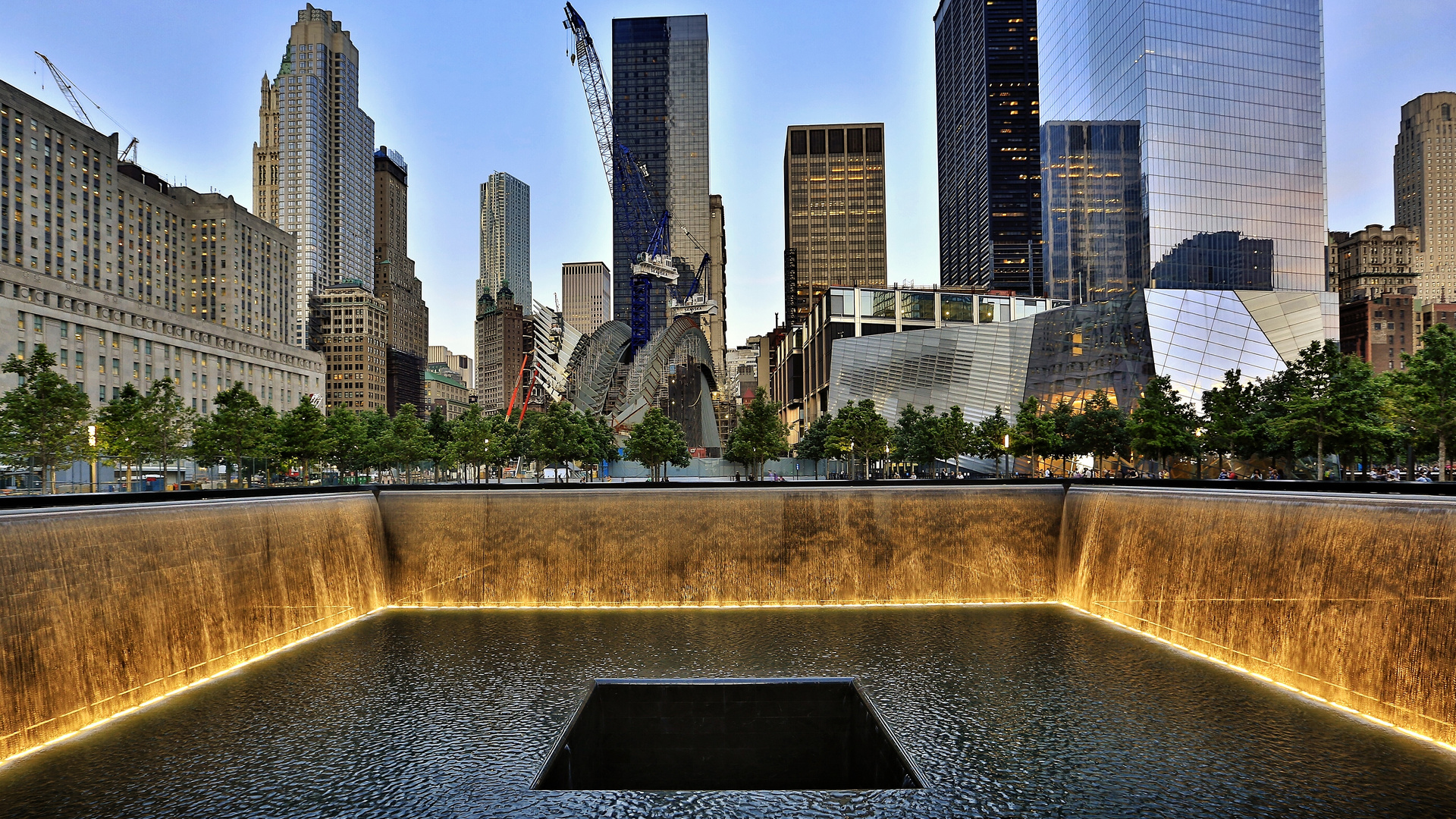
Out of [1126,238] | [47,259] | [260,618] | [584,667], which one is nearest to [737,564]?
[584,667]

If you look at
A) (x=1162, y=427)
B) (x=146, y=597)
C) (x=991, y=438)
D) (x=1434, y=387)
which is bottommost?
(x=146, y=597)

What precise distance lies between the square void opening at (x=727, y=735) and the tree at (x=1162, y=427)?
127ft

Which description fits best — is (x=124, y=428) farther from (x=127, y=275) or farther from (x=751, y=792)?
(x=127, y=275)

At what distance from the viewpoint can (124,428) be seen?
50.5 m

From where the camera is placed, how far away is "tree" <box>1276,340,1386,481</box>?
3784cm

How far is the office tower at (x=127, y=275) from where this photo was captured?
84938 millimetres

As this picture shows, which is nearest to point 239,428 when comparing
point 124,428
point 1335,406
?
point 124,428

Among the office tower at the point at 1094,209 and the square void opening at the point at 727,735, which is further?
the office tower at the point at 1094,209

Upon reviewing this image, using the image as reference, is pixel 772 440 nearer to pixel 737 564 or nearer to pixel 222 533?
pixel 737 564


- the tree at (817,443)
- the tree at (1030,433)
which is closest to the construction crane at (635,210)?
the tree at (817,443)

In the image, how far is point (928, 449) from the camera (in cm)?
6806

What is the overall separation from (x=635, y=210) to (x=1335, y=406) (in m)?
146

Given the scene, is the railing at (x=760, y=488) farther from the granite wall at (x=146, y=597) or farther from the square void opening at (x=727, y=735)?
the square void opening at (x=727, y=735)

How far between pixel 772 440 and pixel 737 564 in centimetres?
4350
